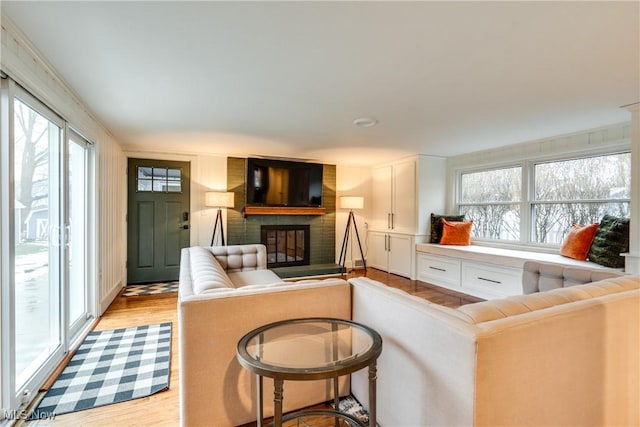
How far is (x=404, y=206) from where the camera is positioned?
207 inches

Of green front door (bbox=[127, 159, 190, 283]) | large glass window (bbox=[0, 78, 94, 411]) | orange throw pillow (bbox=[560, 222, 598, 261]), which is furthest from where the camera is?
green front door (bbox=[127, 159, 190, 283])

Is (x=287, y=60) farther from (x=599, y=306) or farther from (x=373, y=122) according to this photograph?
(x=599, y=306)

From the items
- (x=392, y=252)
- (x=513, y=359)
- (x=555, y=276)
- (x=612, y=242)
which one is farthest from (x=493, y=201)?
(x=513, y=359)

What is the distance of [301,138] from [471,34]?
2.54 meters

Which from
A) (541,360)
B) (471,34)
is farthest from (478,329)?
(471,34)

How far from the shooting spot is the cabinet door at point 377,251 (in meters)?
5.69

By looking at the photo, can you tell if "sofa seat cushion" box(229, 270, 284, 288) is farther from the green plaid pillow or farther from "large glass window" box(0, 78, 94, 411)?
the green plaid pillow

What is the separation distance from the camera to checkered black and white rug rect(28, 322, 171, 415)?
71.0 inches

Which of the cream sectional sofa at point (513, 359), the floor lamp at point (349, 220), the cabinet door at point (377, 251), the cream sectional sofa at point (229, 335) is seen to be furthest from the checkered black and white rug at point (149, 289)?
the cream sectional sofa at point (513, 359)

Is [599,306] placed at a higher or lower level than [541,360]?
higher

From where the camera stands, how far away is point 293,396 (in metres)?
1.63

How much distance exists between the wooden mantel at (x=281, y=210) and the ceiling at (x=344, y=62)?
187cm

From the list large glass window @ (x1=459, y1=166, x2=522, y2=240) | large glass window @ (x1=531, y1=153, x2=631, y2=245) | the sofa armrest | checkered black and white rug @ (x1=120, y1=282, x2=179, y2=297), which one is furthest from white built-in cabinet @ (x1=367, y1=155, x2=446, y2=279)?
checkered black and white rug @ (x1=120, y1=282, x2=179, y2=297)

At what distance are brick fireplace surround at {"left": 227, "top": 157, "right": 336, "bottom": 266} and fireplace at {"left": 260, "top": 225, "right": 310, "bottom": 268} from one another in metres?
0.08
